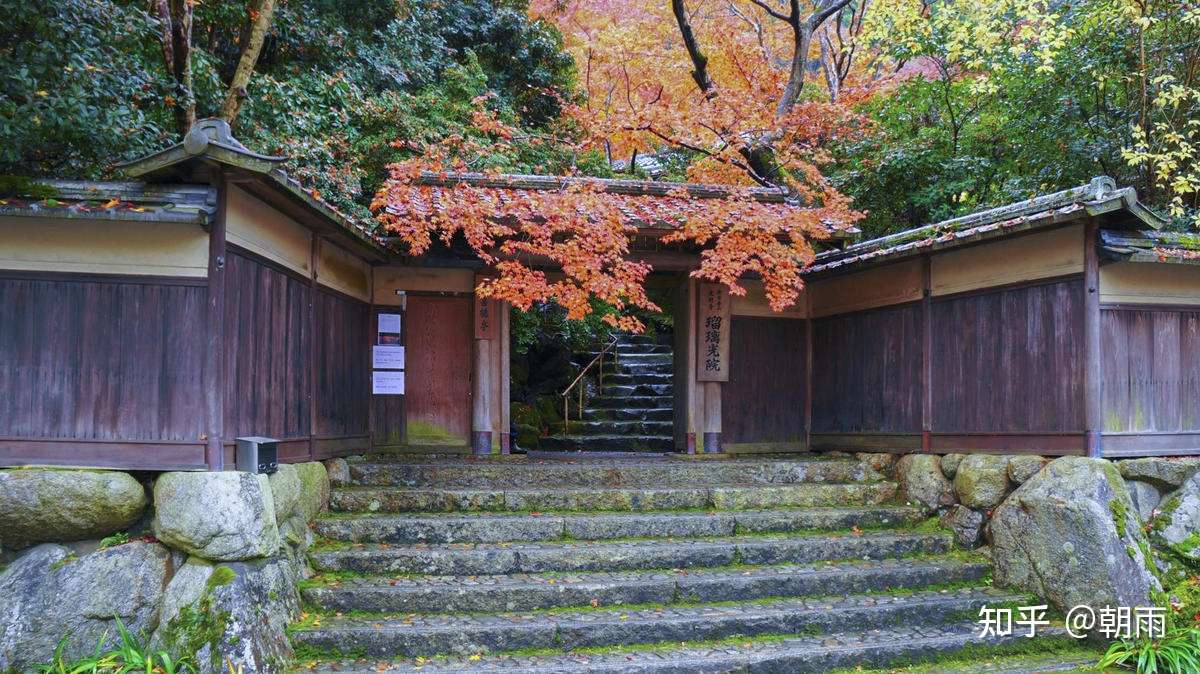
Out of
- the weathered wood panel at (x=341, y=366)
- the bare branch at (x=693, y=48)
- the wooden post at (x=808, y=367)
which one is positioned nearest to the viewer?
the weathered wood panel at (x=341, y=366)

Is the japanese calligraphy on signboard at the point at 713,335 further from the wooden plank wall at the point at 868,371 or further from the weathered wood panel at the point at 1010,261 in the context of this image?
the weathered wood panel at the point at 1010,261

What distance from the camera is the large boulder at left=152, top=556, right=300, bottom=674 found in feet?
21.0

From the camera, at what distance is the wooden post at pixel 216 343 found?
279 inches

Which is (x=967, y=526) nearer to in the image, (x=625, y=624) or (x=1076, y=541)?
(x=1076, y=541)

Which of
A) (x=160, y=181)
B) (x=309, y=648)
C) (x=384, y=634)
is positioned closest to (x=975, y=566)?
(x=384, y=634)

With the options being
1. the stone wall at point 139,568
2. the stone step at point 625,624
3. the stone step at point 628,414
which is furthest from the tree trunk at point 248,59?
the stone step at point 628,414

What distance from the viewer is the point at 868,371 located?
461 inches

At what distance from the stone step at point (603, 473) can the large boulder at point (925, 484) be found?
621 millimetres

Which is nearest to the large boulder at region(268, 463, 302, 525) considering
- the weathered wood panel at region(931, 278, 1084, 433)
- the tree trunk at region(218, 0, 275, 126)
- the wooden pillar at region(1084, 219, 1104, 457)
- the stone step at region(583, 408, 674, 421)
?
the tree trunk at region(218, 0, 275, 126)

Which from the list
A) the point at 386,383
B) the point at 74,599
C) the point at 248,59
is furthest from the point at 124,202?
the point at 386,383

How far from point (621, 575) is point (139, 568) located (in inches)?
176

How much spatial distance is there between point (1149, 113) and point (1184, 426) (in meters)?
4.93

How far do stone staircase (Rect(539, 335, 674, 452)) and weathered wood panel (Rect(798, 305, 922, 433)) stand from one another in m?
3.67

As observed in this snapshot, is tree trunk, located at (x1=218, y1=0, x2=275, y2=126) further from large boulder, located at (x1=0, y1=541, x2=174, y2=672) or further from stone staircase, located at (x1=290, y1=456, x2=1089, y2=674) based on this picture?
large boulder, located at (x1=0, y1=541, x2=174, y2=672)
